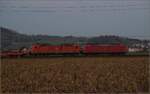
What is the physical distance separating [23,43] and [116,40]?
46.2 ft

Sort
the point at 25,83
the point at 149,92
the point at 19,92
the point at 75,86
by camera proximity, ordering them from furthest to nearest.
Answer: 1. the point at 25,83
2. the point at 75,86
3. the point at 19,92
4. the point at 149,92

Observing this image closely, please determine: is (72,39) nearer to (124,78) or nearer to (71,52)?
(71,52)

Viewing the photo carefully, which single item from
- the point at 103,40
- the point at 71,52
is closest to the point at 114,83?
Answer: the point at 71,52

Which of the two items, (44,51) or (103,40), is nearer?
(44,51)

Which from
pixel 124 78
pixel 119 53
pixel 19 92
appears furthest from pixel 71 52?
pixel 19 92

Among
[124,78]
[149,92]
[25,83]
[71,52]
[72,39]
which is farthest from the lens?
[72,39]

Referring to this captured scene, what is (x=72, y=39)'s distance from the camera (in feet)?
164

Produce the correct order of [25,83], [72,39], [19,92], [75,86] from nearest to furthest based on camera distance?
[19,92] → [75,86] → [25,83] → [72,39]

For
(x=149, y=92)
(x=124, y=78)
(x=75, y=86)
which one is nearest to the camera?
(x=149, y=92)

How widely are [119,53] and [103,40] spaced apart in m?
5.98

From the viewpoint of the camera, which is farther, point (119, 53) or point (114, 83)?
point (119, 53)

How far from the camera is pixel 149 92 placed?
998 centimetres

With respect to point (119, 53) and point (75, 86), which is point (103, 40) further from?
point (75, 86)

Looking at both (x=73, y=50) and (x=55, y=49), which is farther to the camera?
(x=55, y=49)
